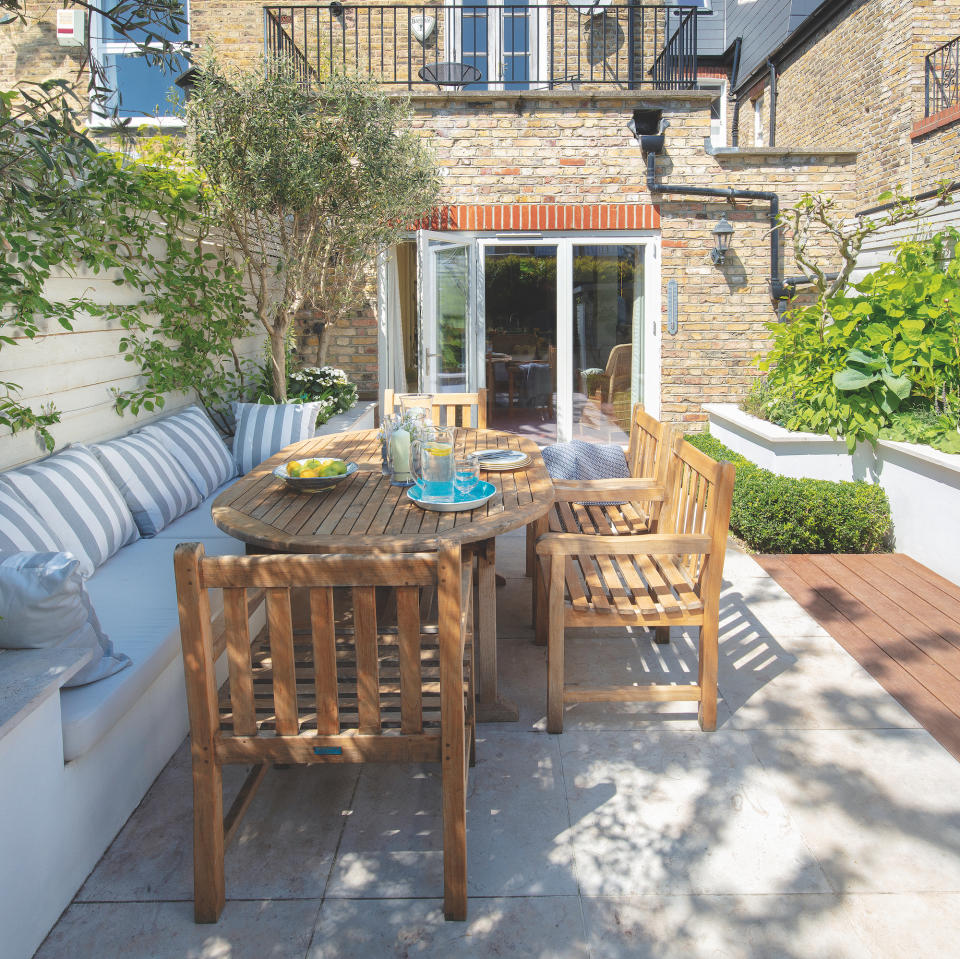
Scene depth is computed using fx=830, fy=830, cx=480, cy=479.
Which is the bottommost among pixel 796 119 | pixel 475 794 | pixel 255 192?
pixel 475 794

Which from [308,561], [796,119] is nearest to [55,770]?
[308,561]

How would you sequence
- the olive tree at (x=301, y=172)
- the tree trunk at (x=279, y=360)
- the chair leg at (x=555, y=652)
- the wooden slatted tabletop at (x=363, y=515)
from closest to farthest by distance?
the wooden slatted tabletop at (x=363, y=515), the chair leg at (x=555, y=652), the olive tree at (x=301, y=172), the tree trunk at (x=279, y=360)

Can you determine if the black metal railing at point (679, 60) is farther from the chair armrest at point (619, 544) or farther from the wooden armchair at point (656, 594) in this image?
the chair armrest at point (619, 544)

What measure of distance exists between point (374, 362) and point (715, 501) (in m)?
4.97

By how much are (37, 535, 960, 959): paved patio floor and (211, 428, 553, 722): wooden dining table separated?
0.37 metres

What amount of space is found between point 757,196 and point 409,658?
6.28m

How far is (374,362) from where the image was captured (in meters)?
7.17

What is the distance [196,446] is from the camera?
13.6 feet

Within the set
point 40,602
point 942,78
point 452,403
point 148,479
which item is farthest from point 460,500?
point 942,78

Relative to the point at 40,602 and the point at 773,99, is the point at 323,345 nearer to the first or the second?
the point at 40,602

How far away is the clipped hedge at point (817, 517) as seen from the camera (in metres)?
4.47

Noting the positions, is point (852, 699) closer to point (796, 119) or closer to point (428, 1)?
point (428, 1)

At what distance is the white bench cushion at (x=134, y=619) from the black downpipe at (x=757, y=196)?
15.9 feet

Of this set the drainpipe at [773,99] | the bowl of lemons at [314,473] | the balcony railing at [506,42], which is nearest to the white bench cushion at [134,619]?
the bowl of lemons at [314,473]
